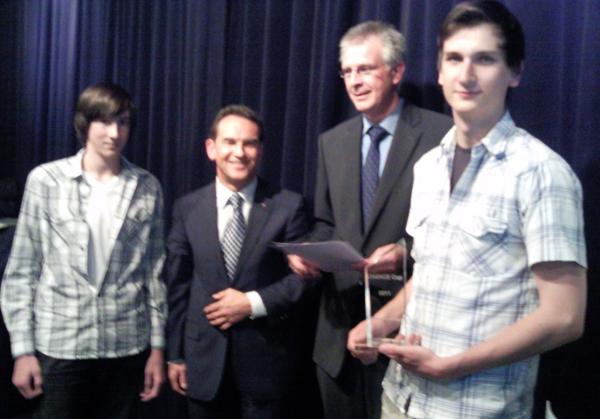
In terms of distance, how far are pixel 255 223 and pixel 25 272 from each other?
0.72 m

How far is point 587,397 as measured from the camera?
5.69 feet

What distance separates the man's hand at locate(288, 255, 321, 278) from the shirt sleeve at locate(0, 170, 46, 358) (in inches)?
31.0

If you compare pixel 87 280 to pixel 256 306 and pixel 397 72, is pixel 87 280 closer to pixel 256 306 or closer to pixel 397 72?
pixel 256 306

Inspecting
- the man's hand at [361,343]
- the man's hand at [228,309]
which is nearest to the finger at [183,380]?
the man's hand at [228,309]

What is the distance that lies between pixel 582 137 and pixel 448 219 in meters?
0.71

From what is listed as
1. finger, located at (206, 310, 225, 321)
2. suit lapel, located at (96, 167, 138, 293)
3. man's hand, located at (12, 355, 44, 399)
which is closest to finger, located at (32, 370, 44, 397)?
man's hand, located at (12, 355, 44, 399)

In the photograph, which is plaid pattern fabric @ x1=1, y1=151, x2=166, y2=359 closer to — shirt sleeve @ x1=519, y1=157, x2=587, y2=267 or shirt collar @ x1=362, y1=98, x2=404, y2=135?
shirt collar @ x1=362, y1=98, x2=404, y2=135

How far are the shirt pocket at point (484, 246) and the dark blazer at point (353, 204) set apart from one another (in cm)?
43

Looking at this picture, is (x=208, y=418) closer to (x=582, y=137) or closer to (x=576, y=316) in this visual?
(x=576, y=316)

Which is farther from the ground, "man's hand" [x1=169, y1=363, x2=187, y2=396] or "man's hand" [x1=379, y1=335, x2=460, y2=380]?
"man's hand" [x1=379, y1=335, x2=460, y2=380]

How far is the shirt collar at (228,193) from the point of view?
1.99m

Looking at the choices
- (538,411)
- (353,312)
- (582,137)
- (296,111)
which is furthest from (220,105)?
(538,411)

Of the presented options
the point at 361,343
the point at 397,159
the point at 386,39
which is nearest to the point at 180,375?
the point at 361,343

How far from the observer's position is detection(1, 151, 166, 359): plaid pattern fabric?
6.15 feet
